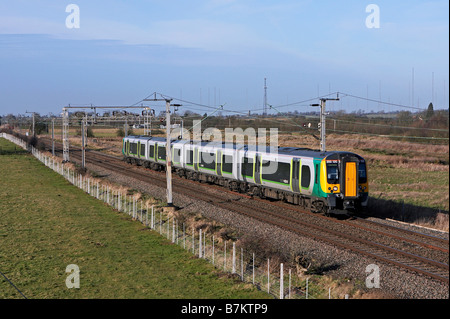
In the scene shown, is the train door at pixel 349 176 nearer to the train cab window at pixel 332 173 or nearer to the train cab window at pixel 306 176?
the train cab window at pixel 332 173

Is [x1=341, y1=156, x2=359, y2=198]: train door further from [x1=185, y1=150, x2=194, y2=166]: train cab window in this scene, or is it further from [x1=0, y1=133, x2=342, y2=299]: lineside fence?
[x1=185, y1=150, x2=194, y2=166]: train cab window

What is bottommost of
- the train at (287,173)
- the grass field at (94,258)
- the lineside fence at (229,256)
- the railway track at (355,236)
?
the grass field at (94,258)

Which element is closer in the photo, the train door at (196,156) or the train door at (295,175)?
the train door at (295,175)

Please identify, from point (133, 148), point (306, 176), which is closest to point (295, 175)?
point (306, 176)

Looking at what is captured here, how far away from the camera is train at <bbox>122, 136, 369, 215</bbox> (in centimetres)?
2222

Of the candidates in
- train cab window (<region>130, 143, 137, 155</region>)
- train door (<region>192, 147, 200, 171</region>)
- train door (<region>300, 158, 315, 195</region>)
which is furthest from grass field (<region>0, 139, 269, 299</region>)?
train cab window (<region>130, 143, 137, 155</region>)

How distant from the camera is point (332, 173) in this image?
22219 mm

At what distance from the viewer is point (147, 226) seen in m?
23.0

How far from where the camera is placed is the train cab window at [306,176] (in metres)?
23.3

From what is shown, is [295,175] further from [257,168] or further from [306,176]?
[257,168]

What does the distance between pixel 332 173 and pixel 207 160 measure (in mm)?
14632

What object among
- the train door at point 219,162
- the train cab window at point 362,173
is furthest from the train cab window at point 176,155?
the train cab window at point 362,173

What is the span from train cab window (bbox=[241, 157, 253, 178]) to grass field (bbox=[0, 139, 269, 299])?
7.80 m
